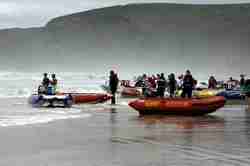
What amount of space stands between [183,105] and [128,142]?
8344 mm

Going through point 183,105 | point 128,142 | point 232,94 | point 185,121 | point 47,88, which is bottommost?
point 128,142

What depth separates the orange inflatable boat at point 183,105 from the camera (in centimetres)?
2263

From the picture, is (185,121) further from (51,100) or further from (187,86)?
(51,100)

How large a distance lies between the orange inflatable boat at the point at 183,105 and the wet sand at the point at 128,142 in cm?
136

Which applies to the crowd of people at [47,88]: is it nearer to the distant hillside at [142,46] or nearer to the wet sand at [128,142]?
the wet sand at [128,142]

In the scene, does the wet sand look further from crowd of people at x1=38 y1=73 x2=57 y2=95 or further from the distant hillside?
the distant hillside

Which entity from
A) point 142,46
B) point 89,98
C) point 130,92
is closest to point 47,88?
point 89,98

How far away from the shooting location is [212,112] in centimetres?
2378

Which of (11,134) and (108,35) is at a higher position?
(108,35)

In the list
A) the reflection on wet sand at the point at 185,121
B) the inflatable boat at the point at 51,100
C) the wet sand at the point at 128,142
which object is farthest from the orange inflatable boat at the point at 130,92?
the wet sand at the point at 128,142

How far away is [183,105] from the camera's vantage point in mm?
22672

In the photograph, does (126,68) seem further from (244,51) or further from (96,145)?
(96,145)

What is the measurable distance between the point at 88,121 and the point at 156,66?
145523 mm

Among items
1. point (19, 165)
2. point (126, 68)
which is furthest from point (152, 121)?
point (126, 68)
